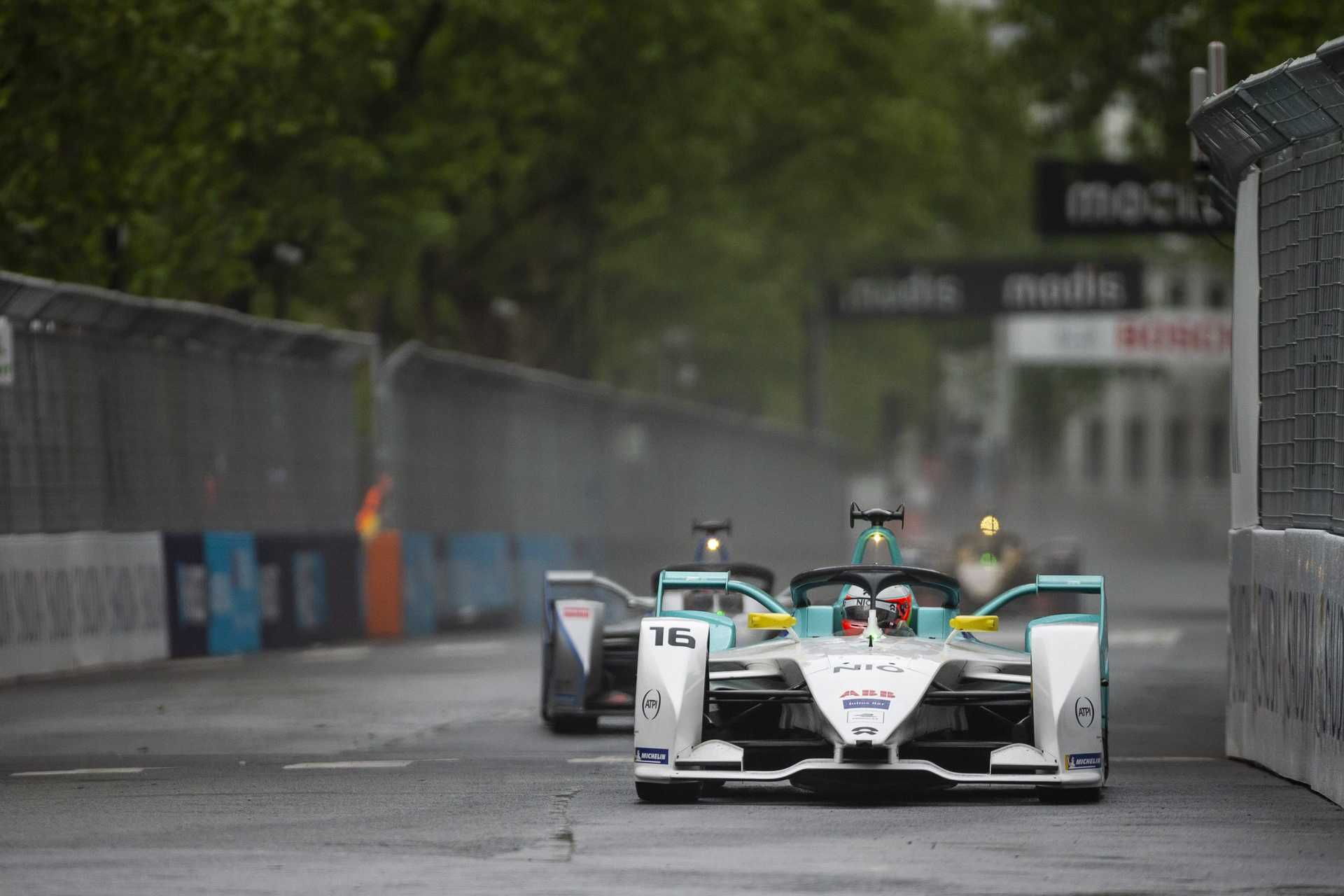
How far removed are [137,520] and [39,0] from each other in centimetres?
443

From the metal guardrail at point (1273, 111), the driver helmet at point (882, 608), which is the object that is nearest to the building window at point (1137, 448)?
the metal guardrail at point (1273, 111)

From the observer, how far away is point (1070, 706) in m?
11.1

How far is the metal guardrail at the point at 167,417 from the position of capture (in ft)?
68.6

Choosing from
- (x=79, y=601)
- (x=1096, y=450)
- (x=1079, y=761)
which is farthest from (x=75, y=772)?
(x=1096, y=450)

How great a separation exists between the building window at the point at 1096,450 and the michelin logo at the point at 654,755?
11041cm

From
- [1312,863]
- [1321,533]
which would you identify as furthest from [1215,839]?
[1321,533]

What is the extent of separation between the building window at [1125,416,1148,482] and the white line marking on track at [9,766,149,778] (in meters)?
107

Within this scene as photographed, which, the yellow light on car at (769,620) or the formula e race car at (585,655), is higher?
the yellow light on car at (769,620)

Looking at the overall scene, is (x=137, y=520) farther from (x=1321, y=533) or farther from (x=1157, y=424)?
(x=1157, y=424)

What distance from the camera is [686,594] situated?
55.2 feet

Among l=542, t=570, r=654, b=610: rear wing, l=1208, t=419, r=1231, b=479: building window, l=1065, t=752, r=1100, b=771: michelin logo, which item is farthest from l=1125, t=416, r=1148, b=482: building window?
l=1065, t=752, r=1100, b=771: michelin logo

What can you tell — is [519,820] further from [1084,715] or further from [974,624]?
[974,624]

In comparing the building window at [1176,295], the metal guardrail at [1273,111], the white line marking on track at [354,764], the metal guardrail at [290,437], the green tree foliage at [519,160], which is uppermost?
the building window at [1176,295]

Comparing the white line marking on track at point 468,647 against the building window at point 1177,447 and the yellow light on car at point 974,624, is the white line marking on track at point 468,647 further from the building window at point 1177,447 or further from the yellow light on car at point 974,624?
the building window at point 1177,447
